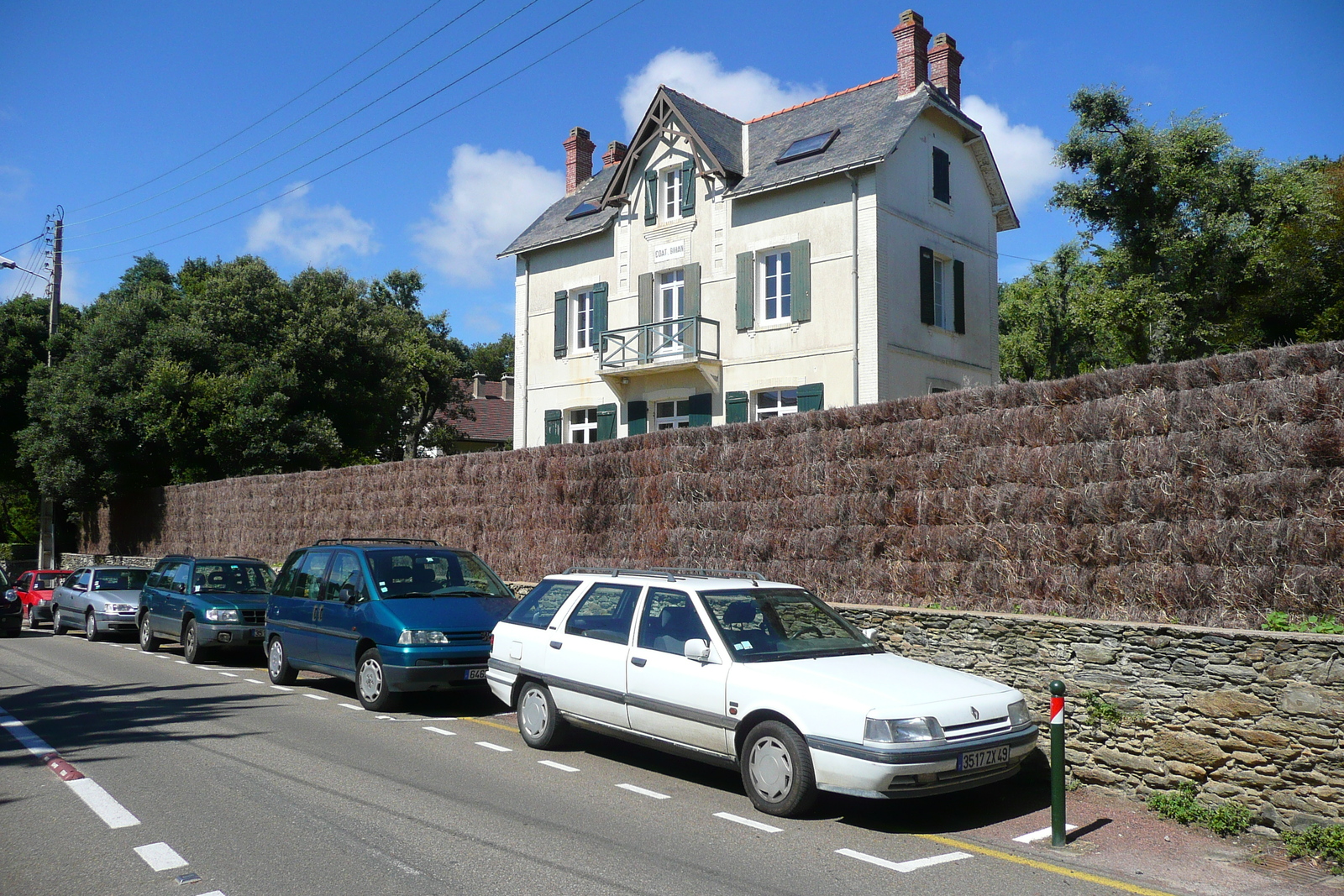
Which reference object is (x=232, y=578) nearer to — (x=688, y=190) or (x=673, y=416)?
(x=673, y=416)

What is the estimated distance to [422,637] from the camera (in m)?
10.7

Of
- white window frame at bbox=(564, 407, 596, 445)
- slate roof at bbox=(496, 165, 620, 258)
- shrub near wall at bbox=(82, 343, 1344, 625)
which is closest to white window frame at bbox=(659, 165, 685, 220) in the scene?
slate roof at bbox=(496, 165, 620, 258)

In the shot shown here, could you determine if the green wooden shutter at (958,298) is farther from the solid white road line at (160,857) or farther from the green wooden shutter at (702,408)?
the solid white road line at (160,857)

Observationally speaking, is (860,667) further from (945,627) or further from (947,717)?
(945,627)

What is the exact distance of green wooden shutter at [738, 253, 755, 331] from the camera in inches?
881

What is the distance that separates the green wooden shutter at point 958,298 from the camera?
23.5 m

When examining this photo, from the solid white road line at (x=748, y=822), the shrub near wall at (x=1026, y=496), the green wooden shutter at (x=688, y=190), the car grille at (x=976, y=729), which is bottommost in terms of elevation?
the solid white road line at (x=748, y=822)

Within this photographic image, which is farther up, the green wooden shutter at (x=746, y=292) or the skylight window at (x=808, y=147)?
the skylight window at (x=808, y=147)

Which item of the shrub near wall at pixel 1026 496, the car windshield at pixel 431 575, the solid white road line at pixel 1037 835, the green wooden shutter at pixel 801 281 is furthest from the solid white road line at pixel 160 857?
the green wooden shutter at pixel 801 281

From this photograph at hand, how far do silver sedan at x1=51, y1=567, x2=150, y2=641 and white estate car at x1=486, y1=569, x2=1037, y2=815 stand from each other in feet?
43.4

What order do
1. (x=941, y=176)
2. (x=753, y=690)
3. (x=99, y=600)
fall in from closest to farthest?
(x=753, y=690)
(x=99, y=600)
(x=941, y=176)

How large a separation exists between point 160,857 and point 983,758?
16.7ft

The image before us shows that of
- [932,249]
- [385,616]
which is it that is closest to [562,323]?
[932,249]

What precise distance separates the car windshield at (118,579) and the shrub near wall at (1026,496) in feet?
32.8
